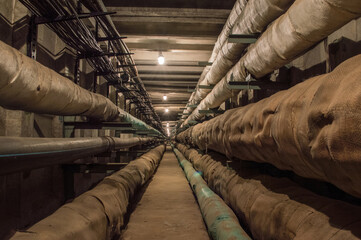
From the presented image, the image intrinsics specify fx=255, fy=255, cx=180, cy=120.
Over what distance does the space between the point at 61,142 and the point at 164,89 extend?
10.2 meters

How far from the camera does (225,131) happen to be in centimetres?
268

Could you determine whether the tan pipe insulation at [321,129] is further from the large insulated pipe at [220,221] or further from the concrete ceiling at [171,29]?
the concrete ceiling at [171,29]

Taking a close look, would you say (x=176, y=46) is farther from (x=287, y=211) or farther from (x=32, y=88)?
(x=287, y=211)

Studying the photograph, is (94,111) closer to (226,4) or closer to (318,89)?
(318,89)

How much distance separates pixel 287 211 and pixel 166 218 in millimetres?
2303

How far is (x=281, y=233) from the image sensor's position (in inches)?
59.9

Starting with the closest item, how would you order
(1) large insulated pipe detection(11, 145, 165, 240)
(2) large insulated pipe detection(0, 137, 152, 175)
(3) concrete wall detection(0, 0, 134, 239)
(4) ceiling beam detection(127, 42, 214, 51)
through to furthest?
(2) large insulated pipe detection(0, 137, 152, 175) < (1) large insulated pipe detection(11, 145, 165, 240) < (3) concrete wall detection(0, 0, 134, 239) < (4) ceiling beam detection(127, 42, 214, 51)

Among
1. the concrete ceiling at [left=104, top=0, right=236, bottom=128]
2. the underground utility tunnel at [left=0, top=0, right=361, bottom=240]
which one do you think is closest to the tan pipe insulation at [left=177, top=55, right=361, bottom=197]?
the underground utility tunnel at [left=0, top=0, right=361, bottom=240]

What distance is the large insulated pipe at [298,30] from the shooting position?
1.47 metres

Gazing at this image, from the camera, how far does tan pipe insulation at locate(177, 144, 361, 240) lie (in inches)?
46.8

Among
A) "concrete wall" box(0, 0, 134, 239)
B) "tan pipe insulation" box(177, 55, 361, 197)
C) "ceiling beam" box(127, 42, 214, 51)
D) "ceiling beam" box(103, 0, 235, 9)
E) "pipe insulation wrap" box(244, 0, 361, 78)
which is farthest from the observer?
"ceiling beam" box(127, 42, 214, 51)

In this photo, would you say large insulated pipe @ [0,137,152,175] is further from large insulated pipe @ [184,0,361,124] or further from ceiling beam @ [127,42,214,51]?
ceiling beam @ [127,42,214,51]

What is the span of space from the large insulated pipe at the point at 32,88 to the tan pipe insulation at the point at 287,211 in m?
1.82

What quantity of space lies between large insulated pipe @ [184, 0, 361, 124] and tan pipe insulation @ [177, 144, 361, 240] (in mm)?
1062
